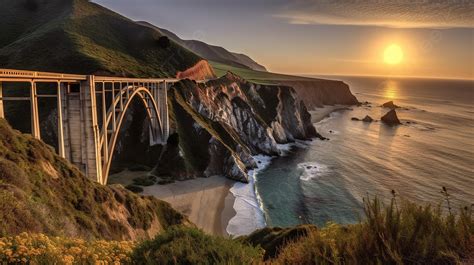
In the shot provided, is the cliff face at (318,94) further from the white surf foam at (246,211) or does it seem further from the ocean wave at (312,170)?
the white surf foam at (246,211)

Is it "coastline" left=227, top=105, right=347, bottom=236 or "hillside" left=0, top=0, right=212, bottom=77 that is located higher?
"hillside" left=0, top=0, right=212, bottom=77

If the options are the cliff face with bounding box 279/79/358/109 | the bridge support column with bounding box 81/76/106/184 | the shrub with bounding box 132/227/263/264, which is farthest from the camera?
the cliff face with bounding box 279/79/358/109

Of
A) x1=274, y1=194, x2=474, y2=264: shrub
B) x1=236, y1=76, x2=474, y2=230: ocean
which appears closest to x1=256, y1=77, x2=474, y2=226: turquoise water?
x1=236, y1=76, x2=474, y2=230: ocean

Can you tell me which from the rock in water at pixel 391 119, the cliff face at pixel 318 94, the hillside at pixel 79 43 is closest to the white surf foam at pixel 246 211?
the hillside at pixel 79 43

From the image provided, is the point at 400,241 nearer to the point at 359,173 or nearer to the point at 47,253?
the point at 47,253

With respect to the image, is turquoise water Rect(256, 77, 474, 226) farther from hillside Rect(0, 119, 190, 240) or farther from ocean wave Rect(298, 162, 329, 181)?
hillside Rect(0, 119, 190, 240)

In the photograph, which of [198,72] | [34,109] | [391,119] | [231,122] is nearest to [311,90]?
[391,119]
